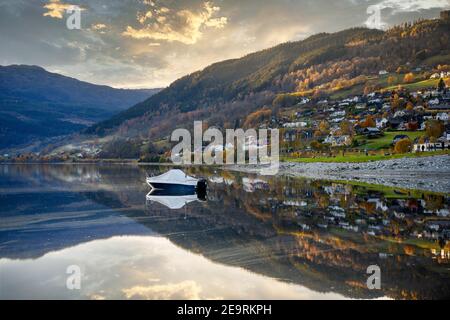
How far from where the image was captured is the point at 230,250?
1603 cm

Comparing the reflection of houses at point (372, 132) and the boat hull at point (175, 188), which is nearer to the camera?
the boat hull at point (175, 188)

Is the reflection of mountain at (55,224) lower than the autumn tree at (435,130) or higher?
lower

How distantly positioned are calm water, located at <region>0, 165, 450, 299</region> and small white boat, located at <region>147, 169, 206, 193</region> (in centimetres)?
1001

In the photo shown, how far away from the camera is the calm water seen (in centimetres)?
1134

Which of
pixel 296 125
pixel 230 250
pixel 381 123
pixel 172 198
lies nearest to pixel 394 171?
pixel 172 198

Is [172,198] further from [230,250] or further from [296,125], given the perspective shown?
[296,125]

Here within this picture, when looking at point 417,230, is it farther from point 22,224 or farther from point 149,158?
point 149,158

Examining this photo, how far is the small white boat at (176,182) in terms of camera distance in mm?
39469

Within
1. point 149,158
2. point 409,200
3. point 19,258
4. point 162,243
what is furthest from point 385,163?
point 149,158

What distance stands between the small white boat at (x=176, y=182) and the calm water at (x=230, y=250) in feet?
32.9

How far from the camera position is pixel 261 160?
11219 centimetres

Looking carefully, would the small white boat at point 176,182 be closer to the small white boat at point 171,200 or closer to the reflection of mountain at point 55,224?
the small white boat at point 171,200

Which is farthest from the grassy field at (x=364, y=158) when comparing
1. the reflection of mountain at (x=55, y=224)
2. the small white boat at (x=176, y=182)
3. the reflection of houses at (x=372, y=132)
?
the reflection of mountain at (x=55, y=224)

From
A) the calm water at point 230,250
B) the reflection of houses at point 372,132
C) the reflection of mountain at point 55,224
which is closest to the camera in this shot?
the calm water at point 230,250
